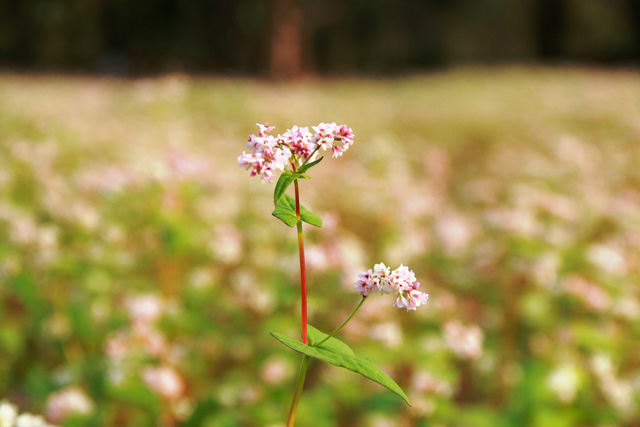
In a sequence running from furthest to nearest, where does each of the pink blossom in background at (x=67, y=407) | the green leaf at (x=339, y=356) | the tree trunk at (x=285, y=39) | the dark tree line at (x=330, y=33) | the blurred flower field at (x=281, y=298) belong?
1. the dark tree line at (x=330, y=33)
2. the tree trunk at (x=285, y=39)
3. the blurred flower field at (x=281, y=298)
4. the pink blossom in background at (x=67, y=407)
5. the green leaf at (x=339, y=356)

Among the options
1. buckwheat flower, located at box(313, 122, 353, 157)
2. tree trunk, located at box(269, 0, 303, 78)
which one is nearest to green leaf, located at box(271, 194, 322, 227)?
buckwheat flower, located at box(313, 122, 353, 157)

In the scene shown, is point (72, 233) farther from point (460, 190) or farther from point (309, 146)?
point (460, 190)

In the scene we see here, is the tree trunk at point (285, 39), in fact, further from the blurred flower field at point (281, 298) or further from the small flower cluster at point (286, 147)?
the small flower cluster at point (286, 147)

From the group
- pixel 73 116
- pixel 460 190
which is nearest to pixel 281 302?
pixel 460 190

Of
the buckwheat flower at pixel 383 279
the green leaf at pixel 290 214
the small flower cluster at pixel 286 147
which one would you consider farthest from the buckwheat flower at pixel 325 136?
the buckwheat flower at pixel 383 279

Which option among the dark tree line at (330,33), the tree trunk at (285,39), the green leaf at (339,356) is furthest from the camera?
the dark tree line at (330,33)

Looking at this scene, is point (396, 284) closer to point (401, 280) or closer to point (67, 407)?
point (401, 280)

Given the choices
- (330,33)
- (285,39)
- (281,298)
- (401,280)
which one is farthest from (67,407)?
(330,33)
